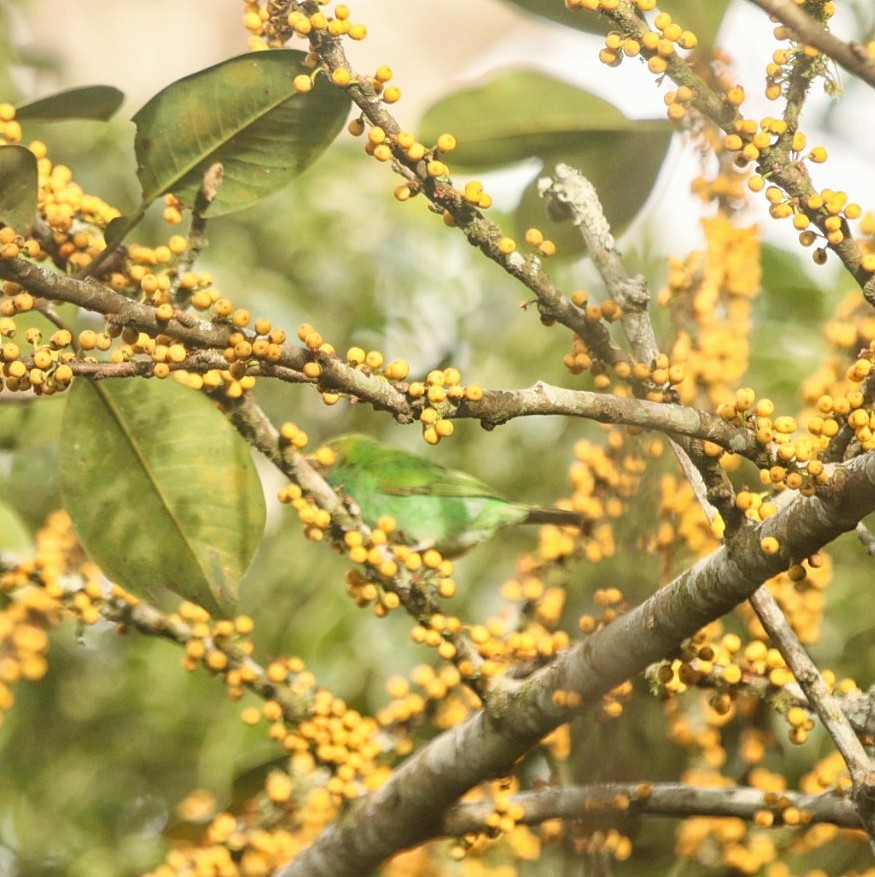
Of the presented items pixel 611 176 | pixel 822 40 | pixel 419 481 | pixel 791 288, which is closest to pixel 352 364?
pixel 822 40

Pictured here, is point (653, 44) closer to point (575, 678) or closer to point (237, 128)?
point (237, 128)

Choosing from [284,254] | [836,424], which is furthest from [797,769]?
[284,254]

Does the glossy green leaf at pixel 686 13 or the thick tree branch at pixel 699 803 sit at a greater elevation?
the glossy green leaf at pixel 686 13

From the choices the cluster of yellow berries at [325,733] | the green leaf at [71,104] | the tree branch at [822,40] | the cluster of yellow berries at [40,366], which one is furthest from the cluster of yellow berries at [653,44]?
the cluster of yellow berries at [325,733]

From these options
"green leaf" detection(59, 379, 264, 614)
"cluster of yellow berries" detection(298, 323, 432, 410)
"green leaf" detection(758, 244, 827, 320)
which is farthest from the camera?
"green leaf" detection(758, 244, 827, 320)

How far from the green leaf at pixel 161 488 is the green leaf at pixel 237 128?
0.26 m

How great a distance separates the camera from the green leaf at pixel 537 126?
1635 mm

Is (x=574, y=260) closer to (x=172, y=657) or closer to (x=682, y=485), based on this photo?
(x=682, y=485)

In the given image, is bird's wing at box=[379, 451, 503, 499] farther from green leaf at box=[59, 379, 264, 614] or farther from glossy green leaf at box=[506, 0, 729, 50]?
glossy green leaf at box=[506, 0, 729, 50]

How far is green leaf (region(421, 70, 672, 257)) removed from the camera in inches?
64.4

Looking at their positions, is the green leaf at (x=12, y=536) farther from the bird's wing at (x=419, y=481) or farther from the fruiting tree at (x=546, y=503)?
the bird's wing at (x=419, y=481)

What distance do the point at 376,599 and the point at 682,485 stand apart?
557 millimetres

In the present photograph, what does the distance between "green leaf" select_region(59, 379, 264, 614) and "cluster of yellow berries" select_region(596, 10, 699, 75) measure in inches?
25.8

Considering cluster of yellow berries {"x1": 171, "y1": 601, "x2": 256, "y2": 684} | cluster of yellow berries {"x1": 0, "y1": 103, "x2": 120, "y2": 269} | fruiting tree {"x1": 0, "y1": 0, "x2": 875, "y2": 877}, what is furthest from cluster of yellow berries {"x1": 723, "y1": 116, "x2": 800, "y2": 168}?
cluster of yellow berries {"x1": 171, "y1": 601, "x2": 256, "y2": 684}
